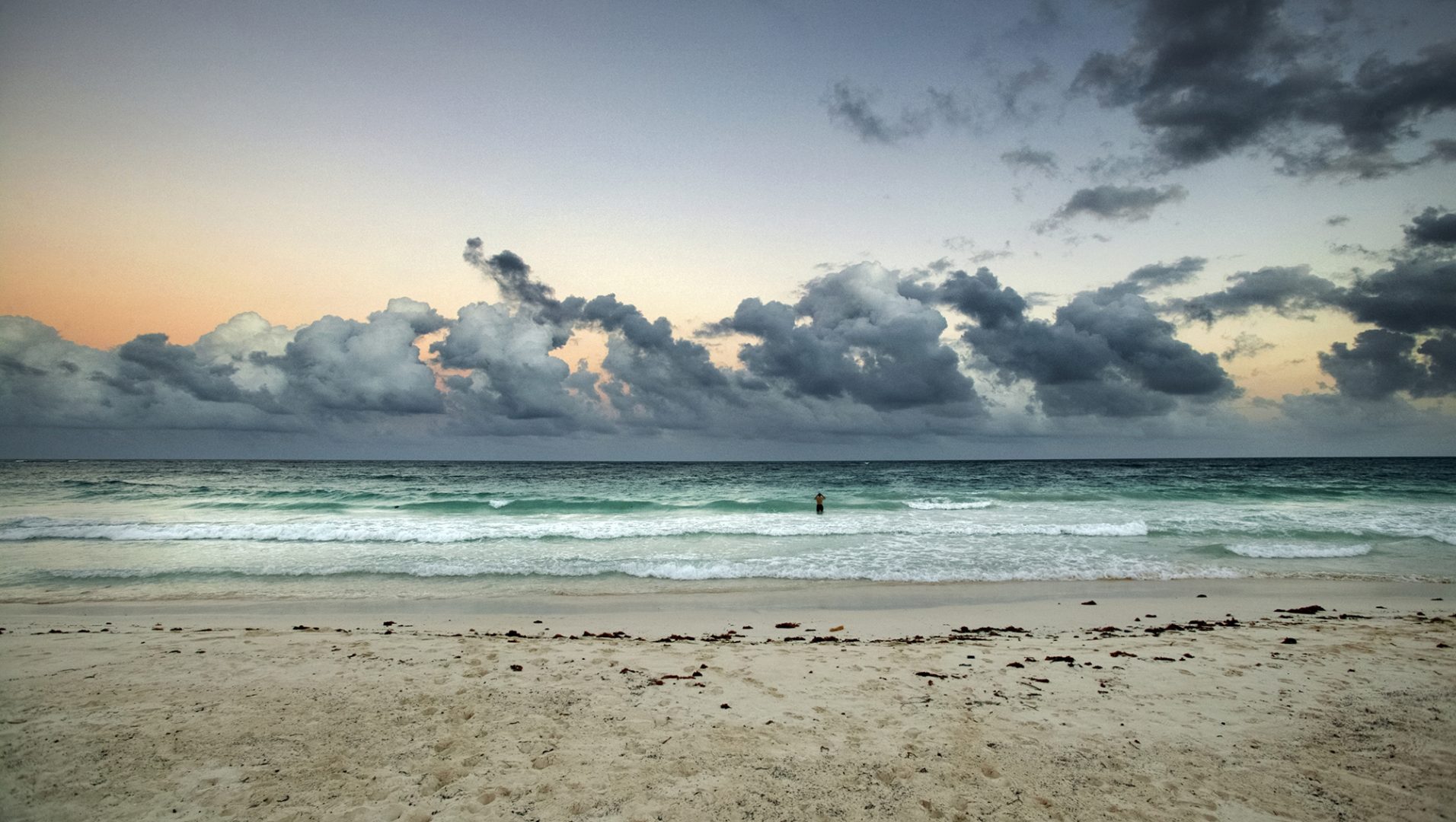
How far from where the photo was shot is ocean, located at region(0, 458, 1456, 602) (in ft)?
48.4

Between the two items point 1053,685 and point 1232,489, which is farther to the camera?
point 1232,489

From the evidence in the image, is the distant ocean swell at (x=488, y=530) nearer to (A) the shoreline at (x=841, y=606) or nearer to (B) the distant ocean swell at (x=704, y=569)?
→ (B) the distant ocean swell at (x=704, y=569)

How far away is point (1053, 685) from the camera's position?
7.02 m

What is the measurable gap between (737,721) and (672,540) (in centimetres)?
1512

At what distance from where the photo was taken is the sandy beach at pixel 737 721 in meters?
4.64

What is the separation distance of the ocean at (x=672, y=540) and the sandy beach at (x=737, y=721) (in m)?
4.44

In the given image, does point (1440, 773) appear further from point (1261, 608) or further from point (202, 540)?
point (202, 540)

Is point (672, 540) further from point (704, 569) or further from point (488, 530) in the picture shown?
point (488, 530)

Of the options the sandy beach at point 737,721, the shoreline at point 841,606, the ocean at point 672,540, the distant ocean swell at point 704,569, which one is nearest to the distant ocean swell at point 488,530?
the ocean at point 672,540

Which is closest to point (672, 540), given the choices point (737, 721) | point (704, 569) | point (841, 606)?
point (704, 569)

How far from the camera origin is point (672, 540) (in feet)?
68.8

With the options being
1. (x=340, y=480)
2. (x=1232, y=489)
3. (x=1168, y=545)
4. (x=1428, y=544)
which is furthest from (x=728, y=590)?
(x=340, y=480)

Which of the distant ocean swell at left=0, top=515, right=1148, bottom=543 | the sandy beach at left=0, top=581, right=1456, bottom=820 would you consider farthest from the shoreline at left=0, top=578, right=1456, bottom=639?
the distant ocean swell at left=0, top=515, right=1148, bottom=543

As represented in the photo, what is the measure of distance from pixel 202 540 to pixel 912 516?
2779 cm
